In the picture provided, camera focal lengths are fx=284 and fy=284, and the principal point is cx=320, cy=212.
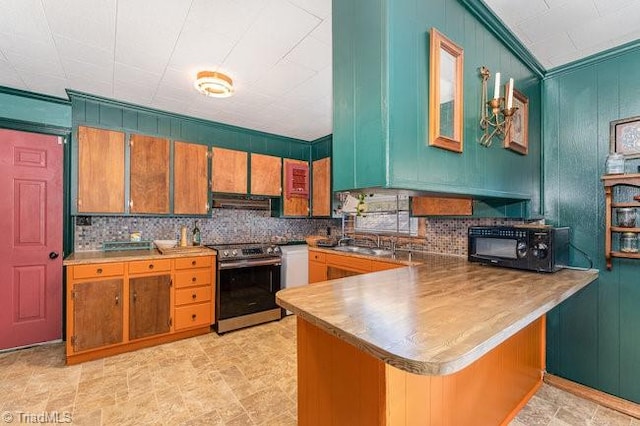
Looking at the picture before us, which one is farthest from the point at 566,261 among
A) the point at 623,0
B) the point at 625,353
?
the point at 623,0

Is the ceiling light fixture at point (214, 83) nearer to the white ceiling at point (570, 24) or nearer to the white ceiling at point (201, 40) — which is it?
the white ceiling at point (201, 40)

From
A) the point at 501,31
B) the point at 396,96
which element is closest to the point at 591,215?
the point at 501,31

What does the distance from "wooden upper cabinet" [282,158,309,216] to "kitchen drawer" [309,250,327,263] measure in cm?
71

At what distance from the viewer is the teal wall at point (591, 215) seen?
6.61ft

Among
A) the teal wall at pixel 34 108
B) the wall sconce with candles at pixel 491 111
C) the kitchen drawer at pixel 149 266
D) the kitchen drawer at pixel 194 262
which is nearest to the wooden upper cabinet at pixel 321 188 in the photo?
the kitchen drawer at pixel 194 262

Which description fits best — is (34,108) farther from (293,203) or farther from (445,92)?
(445,92)

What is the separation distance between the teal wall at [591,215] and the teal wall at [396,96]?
1.17 meters

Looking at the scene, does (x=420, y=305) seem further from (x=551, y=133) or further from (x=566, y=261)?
(x=551, y=133)

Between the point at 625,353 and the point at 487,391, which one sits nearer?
the point at 487,391

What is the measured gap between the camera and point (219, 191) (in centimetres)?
367

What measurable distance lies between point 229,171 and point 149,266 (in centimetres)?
149

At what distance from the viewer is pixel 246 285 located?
3.45 metres

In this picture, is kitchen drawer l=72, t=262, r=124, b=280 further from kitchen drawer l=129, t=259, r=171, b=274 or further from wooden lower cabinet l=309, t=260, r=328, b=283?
wooden lower cabinet l=309, t=260, r=328, b=283

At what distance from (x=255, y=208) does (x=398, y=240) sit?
208 cm
